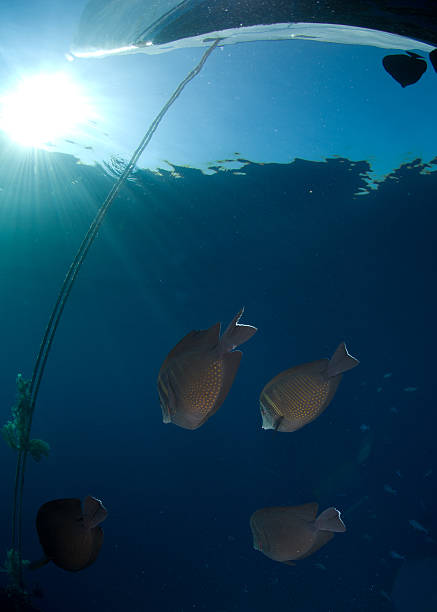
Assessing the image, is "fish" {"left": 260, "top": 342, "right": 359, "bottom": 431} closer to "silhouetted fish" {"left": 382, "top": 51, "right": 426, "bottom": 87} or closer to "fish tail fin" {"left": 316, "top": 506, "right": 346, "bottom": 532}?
"fish tail fin" {"left": 316, "top": 506, "right": 346, "bottom": 532}

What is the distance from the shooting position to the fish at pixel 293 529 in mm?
2807

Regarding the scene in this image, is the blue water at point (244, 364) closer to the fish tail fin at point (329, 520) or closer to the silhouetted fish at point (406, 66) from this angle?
the silhouetted fish at point (406, 66)

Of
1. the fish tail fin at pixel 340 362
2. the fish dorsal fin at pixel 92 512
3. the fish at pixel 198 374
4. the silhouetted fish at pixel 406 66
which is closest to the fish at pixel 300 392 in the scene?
the fish tail fin at pixel 340 362

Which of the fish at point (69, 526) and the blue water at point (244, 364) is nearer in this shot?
the fish at point (69, 526)

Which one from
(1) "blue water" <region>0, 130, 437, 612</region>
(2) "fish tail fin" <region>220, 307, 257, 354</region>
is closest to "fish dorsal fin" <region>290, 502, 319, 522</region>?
(2) "fish tail fin" <region>220, 307, 257, 354</region>

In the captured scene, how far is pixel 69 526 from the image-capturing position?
7.59 feet

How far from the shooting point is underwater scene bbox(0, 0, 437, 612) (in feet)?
9.40

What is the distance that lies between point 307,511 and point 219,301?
20509mm

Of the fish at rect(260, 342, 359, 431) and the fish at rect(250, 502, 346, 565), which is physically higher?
the fish at rect(260, 342, 359, 431)

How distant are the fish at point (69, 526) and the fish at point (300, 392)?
4.28 feet

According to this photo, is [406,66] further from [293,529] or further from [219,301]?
[219,301]

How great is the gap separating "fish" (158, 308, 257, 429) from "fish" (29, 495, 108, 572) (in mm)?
1084

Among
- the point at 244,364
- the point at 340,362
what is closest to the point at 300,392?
the point at 340,362

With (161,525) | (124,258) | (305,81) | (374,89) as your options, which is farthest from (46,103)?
(161,525)
